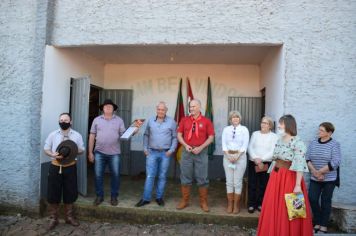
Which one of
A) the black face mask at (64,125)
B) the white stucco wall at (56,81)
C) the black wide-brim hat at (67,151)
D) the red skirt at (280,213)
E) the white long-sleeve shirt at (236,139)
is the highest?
the white stucco wall at (56,81)

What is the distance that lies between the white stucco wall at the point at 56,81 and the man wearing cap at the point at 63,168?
25.8 inches

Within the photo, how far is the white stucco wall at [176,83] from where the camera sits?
7656mm

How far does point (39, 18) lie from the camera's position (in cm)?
539

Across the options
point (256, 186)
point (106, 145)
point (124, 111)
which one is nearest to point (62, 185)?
point (106, 145)

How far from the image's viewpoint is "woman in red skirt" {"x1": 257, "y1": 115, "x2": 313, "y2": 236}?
373 centimetres

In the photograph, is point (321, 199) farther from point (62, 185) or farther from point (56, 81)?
point (56, 81)

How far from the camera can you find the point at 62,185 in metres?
4.86

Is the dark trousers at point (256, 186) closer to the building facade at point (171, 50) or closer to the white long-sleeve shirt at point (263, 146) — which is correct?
the white long-sleeve shirt at point (263, 146)

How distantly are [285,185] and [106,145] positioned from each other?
9.30 ft

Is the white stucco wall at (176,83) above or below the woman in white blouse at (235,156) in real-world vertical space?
above

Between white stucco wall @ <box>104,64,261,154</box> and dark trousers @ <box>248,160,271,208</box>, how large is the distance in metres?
2.49

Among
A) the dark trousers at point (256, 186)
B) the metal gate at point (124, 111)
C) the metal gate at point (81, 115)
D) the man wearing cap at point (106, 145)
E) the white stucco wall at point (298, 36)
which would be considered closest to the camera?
the white stucco wall at point (298, 36)

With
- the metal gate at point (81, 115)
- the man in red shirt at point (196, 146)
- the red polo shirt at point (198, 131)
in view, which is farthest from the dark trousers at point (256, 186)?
the metal gate at point (81, 115)

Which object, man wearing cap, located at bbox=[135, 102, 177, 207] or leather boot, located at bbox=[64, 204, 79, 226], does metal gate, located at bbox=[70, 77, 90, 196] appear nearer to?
A: leather boot, located at bbox=[64, 204, 79, 226]
